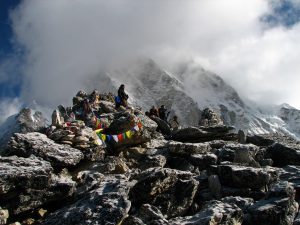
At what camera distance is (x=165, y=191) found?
12.6 metres

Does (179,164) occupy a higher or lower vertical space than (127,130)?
lower

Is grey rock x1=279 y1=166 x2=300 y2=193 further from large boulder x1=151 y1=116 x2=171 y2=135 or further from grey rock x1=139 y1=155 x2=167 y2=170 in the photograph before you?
large boulder x1=151 y1=116 x2=171 y2=135

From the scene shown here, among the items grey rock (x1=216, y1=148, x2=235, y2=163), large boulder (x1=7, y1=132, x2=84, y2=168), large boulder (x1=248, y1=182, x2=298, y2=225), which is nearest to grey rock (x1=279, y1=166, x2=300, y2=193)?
large boulder (x1=248, y1=182, x2=298, y2=225)

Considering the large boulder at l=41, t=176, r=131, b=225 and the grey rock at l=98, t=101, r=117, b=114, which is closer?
the large boulder at l=41, t=176, r=131, b=225

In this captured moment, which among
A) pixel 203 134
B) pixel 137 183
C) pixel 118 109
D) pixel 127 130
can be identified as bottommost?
pixel 137 183

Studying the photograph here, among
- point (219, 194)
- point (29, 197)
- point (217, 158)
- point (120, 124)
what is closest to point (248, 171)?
point (219, 194)

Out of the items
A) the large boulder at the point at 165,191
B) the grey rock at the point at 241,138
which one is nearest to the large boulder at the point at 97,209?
the large boulder at the point at 165,191

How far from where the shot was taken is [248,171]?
45.9 ft

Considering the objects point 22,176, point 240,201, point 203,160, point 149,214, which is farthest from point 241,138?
point 22,176

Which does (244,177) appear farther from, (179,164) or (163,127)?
(163,127)

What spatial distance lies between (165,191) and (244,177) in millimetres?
2905

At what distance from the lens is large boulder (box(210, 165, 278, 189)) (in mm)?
13812

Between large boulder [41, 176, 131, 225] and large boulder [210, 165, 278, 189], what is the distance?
4.10 metres

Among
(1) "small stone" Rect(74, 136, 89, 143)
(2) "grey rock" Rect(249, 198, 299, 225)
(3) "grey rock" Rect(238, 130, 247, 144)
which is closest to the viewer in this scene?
(2) "grey rock" Rect(249, 198, 299, 225)
